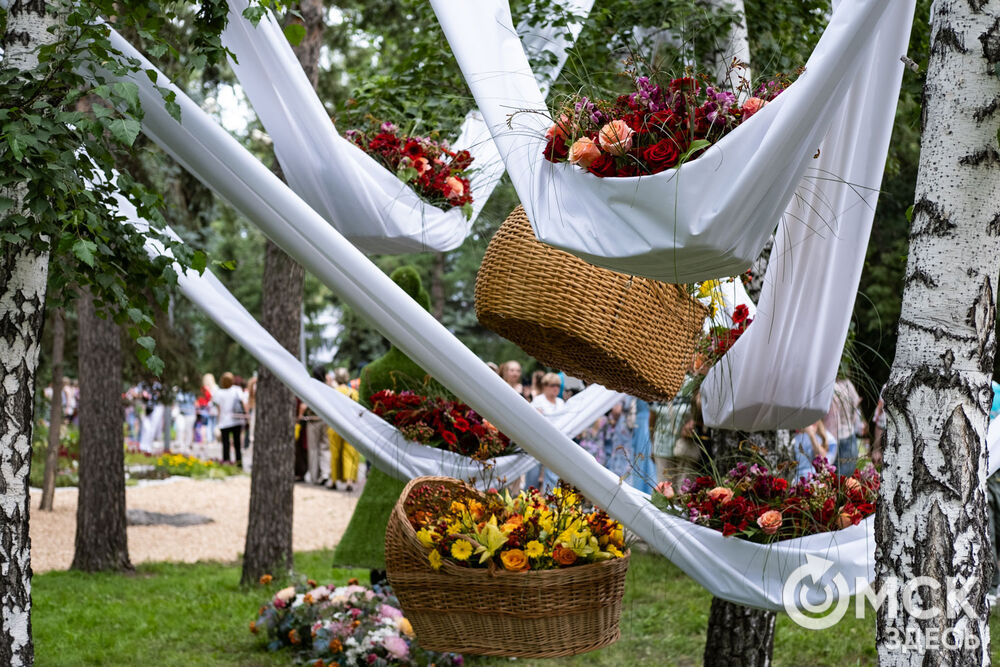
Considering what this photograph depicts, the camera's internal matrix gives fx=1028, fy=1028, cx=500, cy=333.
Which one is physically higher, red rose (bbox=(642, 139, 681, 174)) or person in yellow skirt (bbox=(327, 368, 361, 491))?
red rose (bbox=(642, 139, 681, 174))

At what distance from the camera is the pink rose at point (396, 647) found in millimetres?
4320

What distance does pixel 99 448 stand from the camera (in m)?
6.78

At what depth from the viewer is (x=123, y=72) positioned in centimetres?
215

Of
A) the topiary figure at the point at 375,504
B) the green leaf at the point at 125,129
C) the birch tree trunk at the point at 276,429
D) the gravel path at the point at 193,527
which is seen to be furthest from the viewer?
the gravel path at the point at 193,527

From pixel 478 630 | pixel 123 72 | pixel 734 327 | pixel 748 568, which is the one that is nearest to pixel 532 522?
pixel 478 630

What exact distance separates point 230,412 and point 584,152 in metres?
11.9

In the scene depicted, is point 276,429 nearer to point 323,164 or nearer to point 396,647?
point 396,647

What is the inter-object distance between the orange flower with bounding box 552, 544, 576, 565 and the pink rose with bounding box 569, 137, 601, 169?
1.25 m

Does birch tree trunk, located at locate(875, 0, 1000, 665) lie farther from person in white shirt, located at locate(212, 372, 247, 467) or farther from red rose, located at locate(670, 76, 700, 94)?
person in white shirt, located at locate(212, 372, 247, 467)

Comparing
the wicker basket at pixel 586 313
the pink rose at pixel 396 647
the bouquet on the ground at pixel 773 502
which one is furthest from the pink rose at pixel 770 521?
the pink rose at pixel 396 647

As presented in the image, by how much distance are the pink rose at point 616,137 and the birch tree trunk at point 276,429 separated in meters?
4.35

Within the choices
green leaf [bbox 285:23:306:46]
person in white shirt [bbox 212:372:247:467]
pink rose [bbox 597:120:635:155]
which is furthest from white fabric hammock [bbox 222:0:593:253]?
person in white shirt [bbox 212:372:247:467]

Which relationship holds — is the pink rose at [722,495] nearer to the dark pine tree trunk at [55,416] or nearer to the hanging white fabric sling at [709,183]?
the hanging white fabric sling at [709,183]

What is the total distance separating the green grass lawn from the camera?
480 cm
